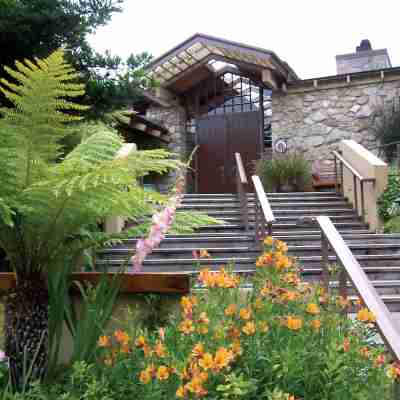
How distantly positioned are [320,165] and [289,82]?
76.4 inches

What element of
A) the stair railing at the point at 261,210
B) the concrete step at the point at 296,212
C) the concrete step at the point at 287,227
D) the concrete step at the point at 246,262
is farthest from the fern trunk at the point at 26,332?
the concrete step at the point at 296,212

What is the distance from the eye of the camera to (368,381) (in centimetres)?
163

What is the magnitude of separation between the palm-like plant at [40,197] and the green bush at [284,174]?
7247mm

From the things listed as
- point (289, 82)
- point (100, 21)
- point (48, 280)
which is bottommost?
point (48, 280)

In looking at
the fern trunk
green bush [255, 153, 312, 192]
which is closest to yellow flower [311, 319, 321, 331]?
the fern trunk

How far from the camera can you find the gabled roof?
10094mm

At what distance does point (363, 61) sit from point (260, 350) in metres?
15.0

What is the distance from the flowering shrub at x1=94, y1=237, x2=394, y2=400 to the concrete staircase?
2.46 meters

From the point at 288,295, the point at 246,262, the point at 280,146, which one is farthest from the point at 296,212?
the point at 288,295

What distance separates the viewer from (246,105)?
11.7 meters

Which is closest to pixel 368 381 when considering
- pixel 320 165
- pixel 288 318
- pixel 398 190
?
pixel 288 318

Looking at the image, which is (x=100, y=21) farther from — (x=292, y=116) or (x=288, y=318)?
(x=292, y=116)

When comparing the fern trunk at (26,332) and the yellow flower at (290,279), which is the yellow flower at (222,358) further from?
the fern trunk at (26,332)

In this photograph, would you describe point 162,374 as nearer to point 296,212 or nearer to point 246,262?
point 246,262
